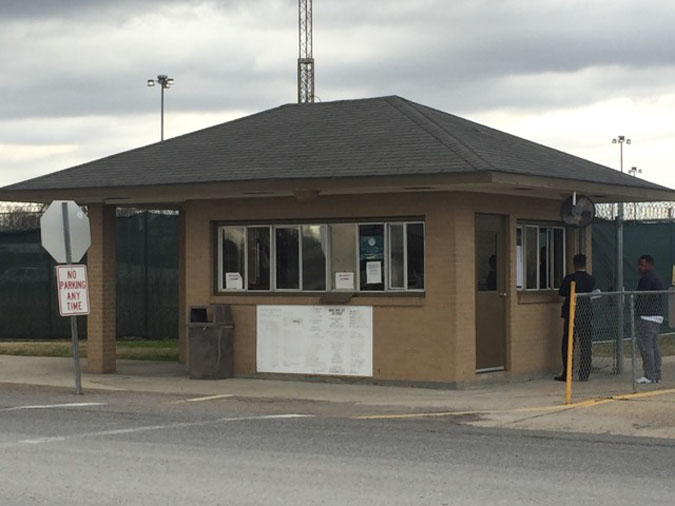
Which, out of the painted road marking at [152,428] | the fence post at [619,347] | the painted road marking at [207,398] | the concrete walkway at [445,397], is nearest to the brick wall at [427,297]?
the concrete walkway at [445,397]

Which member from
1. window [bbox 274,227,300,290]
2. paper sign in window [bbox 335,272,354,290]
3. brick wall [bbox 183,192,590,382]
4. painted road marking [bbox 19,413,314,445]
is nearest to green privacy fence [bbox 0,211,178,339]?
brick wall [bbox 183,192,590,382]

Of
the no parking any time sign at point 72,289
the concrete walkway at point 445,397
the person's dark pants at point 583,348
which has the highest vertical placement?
the no parking any time sign at point 72,289

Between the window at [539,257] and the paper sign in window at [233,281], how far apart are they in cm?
437

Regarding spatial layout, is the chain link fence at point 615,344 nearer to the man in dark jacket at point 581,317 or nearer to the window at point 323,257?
the man in dark jacket at point 581,317

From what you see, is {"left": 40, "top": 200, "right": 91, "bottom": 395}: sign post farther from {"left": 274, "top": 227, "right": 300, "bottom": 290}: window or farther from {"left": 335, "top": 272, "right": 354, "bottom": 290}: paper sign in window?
{"left": 335, "top": 272, "right": 354, "bottom": 290}: paper sign in window

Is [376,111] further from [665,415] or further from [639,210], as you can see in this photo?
[639,210]

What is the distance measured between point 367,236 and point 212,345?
2.97 meters

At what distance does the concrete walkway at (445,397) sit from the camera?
1419 centimetres

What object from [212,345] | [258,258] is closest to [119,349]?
[212,345]

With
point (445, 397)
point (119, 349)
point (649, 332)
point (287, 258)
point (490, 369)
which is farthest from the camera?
point (119, 349)

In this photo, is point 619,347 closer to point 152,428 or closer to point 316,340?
point 316,340

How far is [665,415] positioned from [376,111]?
8.24 m

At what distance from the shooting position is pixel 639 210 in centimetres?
2933

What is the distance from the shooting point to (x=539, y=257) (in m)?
20.6
